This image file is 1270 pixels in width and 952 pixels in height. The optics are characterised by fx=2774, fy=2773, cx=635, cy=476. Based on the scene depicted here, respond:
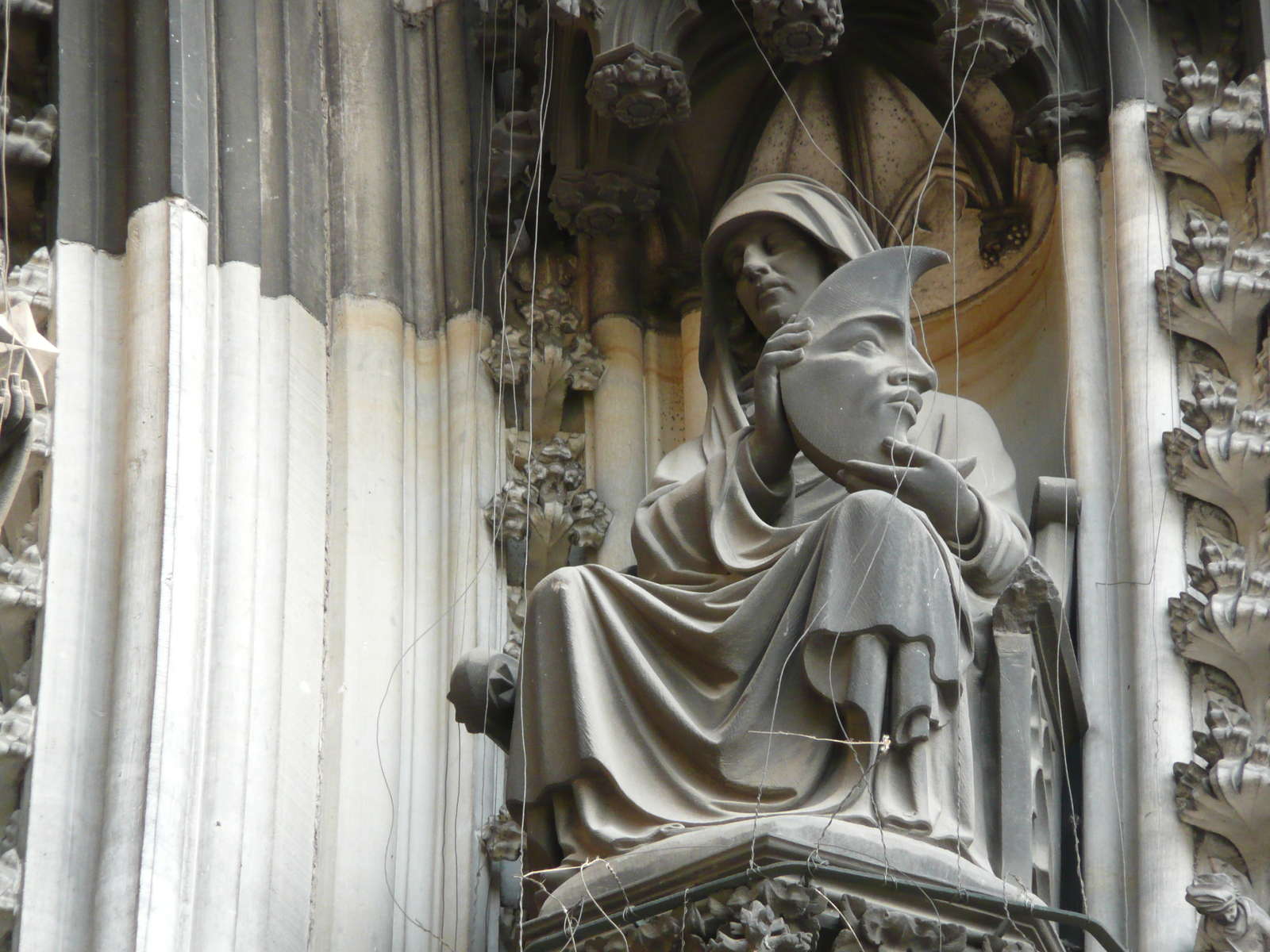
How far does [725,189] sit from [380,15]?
0.77 meters

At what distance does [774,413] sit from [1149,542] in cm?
66

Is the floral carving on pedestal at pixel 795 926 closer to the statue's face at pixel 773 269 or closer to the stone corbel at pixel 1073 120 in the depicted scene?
the statue's face at pixel 773 269

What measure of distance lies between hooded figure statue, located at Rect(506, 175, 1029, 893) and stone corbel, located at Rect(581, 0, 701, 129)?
1.95 feet

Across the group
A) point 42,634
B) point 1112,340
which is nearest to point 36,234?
point 42,634

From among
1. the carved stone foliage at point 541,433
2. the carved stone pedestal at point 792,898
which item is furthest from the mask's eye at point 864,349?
the carved stone pedestal at point 792,898

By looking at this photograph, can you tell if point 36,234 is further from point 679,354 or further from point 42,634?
point 679,354

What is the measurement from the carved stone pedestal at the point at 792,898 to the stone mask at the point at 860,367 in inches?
28.3

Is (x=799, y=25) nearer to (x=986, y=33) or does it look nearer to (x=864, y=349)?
(x=986, y=33)

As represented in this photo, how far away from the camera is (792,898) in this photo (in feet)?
12.6

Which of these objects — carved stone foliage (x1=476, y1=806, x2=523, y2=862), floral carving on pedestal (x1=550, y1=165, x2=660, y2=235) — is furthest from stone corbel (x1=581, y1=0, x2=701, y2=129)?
carved stone foliage (x1=476, y1=806, x2=523, y2=862)

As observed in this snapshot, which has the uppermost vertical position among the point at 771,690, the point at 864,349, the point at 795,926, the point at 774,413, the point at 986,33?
the point at 986,33

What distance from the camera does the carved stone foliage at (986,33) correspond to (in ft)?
16.2

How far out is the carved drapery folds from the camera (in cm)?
424

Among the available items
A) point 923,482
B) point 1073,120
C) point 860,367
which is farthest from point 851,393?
point 1073,120
